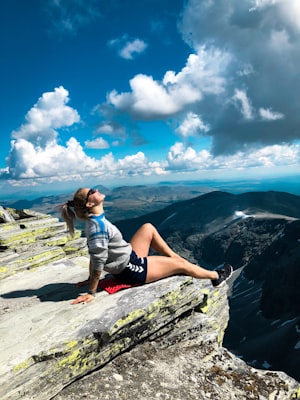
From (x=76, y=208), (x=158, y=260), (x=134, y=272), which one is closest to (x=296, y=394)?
(x=158, y=260)

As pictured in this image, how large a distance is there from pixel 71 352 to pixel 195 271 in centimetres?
519

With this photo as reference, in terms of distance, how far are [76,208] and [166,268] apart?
371cm

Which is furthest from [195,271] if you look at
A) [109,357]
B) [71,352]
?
[71,352]

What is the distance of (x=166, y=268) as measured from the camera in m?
10.1

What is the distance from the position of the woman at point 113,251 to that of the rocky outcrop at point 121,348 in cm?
35

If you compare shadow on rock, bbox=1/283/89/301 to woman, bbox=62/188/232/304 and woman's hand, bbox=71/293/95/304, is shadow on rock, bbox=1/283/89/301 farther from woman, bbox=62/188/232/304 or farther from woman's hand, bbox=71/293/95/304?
woman, bbox=62/188/232/304

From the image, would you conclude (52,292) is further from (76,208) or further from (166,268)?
(166,268)

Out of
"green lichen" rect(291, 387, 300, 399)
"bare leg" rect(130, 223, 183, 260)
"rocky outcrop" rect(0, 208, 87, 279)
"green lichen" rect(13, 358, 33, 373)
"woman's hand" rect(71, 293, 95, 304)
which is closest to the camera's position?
"green lichen" rect(13, 358, 33, 373)

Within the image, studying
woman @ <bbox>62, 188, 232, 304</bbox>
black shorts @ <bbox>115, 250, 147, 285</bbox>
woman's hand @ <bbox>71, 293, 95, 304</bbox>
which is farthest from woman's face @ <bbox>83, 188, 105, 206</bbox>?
woman's hand @ <bbox>71, 293, 95, 304</bbox>

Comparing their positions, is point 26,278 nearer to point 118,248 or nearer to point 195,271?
point 118,248

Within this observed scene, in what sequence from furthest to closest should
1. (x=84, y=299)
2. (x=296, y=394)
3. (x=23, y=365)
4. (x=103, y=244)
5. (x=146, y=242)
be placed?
1. (x=146, y=242)
2. (x=84, y=299)
3. (x=103, y=244)
4. (x=296, y=394)
5. (x=23, y=365)

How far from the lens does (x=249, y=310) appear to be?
194 m

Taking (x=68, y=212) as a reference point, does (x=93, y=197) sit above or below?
above

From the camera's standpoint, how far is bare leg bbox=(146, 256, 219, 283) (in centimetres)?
979
